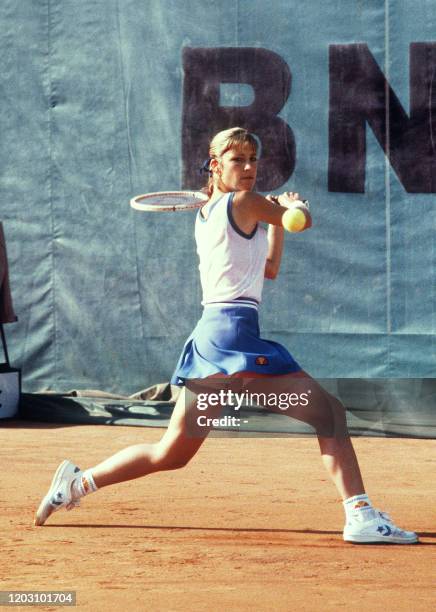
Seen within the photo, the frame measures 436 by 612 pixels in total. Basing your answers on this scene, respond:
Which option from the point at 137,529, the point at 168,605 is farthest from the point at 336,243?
the point at 168,605

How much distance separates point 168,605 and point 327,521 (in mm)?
1492

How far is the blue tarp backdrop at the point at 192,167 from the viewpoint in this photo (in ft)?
25.8

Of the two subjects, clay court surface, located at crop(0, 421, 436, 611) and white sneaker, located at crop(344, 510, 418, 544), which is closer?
clay court surface, located at crop(0, 421, 436, 611)

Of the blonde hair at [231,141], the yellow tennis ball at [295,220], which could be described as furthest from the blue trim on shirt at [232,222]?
the yellow tennis ball at [295,220]

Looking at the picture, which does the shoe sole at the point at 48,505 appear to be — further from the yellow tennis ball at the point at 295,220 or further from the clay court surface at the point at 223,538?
the yellow tennis ball at the point at 295,220

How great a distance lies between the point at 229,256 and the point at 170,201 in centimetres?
113

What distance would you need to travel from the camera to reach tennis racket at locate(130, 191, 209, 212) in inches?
191

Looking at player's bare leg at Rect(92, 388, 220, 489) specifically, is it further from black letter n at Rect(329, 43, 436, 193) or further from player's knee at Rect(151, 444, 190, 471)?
black letter n at Rect(329, 43, 436, 193)

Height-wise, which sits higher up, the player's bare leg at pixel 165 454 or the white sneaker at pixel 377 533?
the player's bare leg at pixel 165 454

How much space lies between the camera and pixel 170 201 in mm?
5133

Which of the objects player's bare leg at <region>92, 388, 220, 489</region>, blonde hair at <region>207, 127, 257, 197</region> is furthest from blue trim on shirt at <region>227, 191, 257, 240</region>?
player's bare leg at <region>92, 388, 220, 489</region>

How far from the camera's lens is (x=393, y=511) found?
4.91 m

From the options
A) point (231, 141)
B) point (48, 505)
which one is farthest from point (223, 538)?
point (231, 141)

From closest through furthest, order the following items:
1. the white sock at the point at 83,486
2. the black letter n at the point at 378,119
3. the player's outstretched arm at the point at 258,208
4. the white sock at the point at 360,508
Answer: the player's outstretched arm at the point at 258,208 → the white sock at the point at 360,508 → the white sock at the point at 83,486 → the black letter n at the point at 378,119
